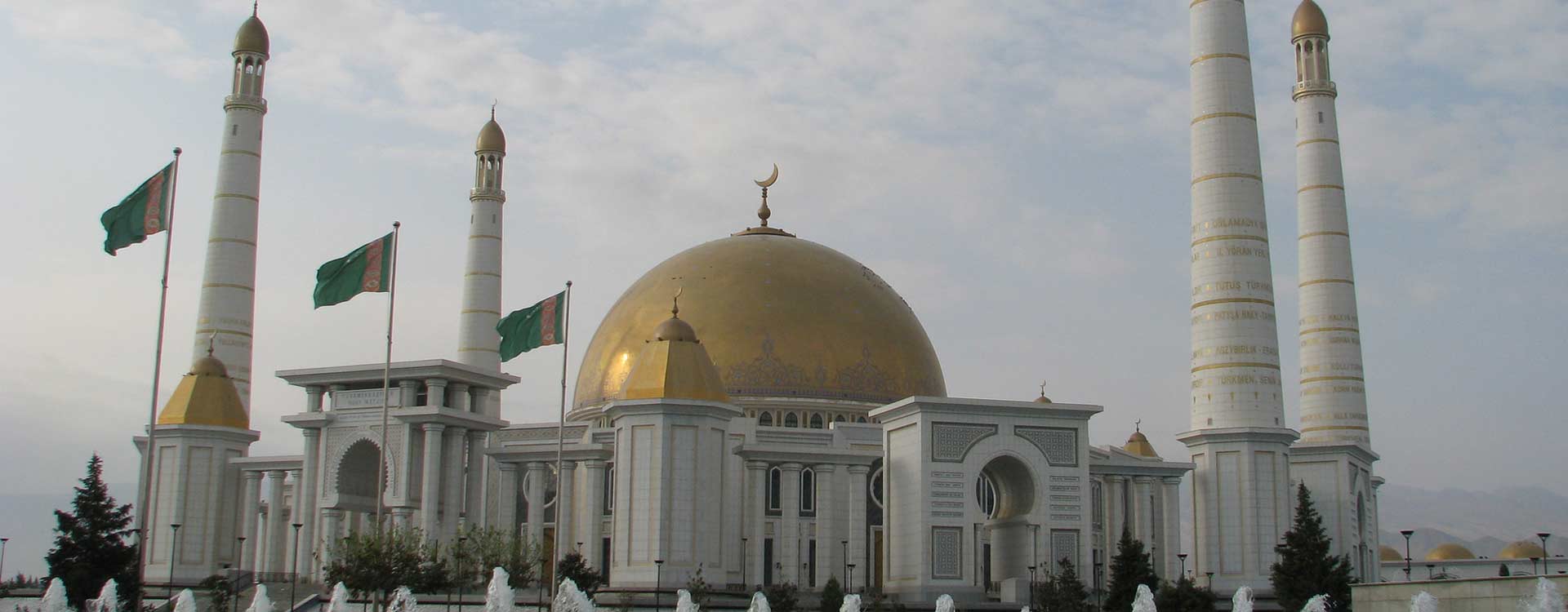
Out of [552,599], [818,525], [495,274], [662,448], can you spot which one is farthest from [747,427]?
[495,274]

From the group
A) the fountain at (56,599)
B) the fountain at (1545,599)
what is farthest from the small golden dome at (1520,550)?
the fountain at (56,599)

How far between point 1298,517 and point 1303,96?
17668 mm

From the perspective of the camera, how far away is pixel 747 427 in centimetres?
4612

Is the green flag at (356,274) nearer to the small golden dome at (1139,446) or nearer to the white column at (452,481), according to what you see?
the white column at (452,481)

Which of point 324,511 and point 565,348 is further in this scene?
point 324,511

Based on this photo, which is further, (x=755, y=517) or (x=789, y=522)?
(x=789, y=522)

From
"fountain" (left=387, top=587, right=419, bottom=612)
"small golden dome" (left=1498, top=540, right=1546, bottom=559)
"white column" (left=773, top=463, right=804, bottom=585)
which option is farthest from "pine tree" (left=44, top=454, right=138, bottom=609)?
"small golden dome" (left=1498, top=540, right=1546, bottom=559)

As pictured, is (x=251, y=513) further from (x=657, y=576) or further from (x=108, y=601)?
(x=657, y=576)

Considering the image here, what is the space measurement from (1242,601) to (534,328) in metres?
17.5

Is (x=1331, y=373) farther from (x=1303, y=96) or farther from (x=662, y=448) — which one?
(x=662, y=448)

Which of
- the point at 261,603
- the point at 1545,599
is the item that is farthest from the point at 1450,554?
the point at 261,603

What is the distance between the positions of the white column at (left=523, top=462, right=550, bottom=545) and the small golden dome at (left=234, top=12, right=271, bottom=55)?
16290 mm

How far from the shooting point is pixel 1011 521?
42.2 m

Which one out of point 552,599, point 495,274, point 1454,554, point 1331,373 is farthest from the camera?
point 1454,554
